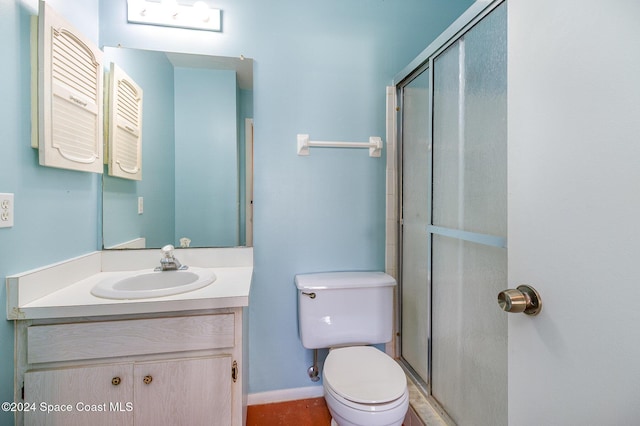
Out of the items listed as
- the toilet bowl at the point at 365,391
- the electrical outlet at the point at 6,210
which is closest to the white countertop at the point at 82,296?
the electrical outlet at the point at 6,210

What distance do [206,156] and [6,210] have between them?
80 cm

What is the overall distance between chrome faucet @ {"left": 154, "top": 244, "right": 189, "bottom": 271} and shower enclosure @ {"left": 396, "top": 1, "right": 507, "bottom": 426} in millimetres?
1249

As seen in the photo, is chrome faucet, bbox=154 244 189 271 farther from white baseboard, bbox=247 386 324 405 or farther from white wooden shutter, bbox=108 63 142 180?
white baseboard, bbox=247 386 324 405

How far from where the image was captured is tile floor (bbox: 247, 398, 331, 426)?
1.48 metres

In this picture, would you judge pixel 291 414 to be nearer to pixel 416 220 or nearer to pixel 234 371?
pixel 234 371

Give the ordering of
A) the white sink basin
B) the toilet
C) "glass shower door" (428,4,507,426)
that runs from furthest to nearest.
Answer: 1. the toilet
2. the white sink basin
3. "glass shower door" (428,4,507,426)

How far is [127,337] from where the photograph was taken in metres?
1.00

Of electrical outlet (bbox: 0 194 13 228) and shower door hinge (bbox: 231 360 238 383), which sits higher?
electrical outlet (bbox: 0 194 13 228)

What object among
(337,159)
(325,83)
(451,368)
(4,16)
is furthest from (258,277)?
(4,16)

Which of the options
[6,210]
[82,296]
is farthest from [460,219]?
[6,210]

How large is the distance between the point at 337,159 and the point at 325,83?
1.46 feet

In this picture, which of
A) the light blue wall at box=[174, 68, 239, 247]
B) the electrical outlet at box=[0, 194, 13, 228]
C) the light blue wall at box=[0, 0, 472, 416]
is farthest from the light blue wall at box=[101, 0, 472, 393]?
the electrical outlet at box=[0, 194, 13, 228]

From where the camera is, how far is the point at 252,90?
62.4 inches

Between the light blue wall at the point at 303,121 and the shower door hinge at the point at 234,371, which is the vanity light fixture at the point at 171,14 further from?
the shower door hinge at the point at 234,371
